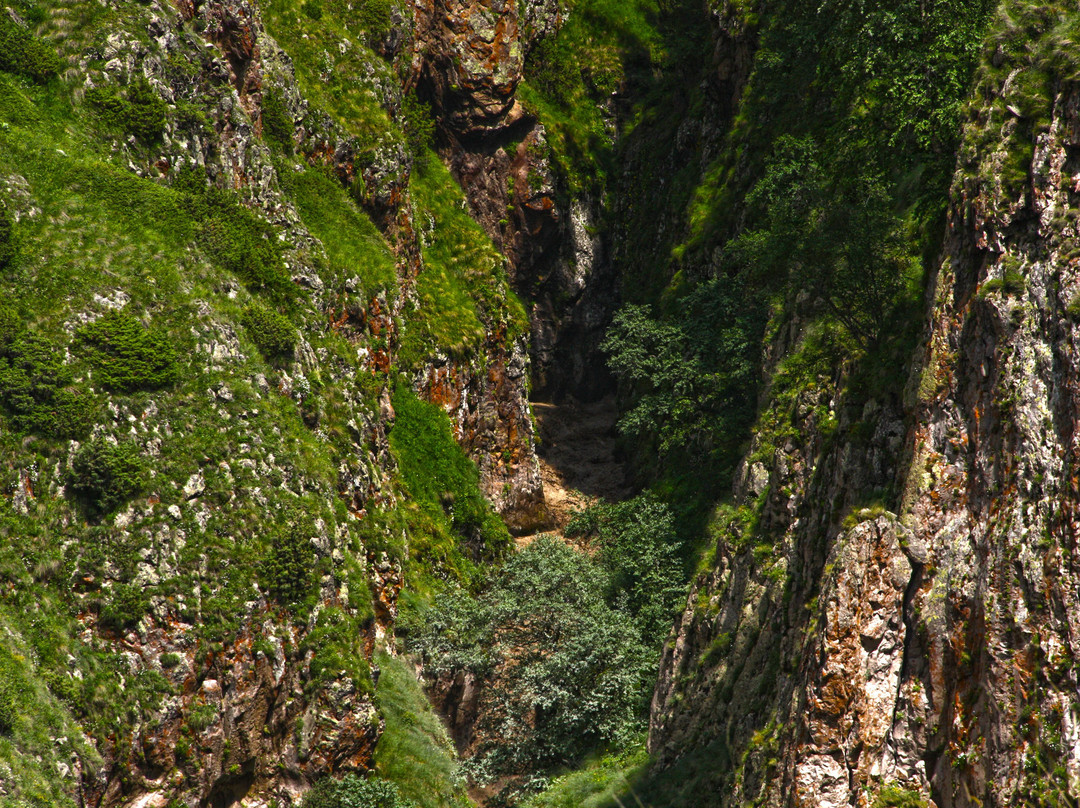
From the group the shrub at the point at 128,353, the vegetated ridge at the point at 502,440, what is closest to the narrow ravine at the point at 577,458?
the vegetated ridge at the point at 502,440

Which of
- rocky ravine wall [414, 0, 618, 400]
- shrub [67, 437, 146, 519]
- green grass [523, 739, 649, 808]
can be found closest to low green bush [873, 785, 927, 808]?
green grass [523, 739, 649, 808]

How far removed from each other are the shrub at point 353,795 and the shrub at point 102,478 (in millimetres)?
14225

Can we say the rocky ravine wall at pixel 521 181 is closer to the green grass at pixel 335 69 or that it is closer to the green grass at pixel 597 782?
the green grass at pixel 335 69

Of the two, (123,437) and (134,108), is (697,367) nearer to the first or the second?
(123,437)

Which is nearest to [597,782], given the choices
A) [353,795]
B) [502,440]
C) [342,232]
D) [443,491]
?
[353,795]

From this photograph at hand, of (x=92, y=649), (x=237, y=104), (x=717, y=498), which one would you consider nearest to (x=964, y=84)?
(x=717, y=498)

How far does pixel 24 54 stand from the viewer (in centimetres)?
4156

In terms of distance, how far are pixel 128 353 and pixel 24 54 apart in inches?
693

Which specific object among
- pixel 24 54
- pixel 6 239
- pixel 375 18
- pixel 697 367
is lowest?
pixel 6 239

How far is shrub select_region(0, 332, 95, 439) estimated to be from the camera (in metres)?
33.1

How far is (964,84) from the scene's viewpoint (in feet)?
87.1

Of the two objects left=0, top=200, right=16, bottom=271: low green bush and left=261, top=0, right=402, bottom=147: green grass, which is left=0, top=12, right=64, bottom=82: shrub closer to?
left=0, top=200, right=16, bottom=271: low green bush

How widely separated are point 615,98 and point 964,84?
65.5 meters

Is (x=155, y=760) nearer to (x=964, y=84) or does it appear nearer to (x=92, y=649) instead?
(x=92, y=649)
